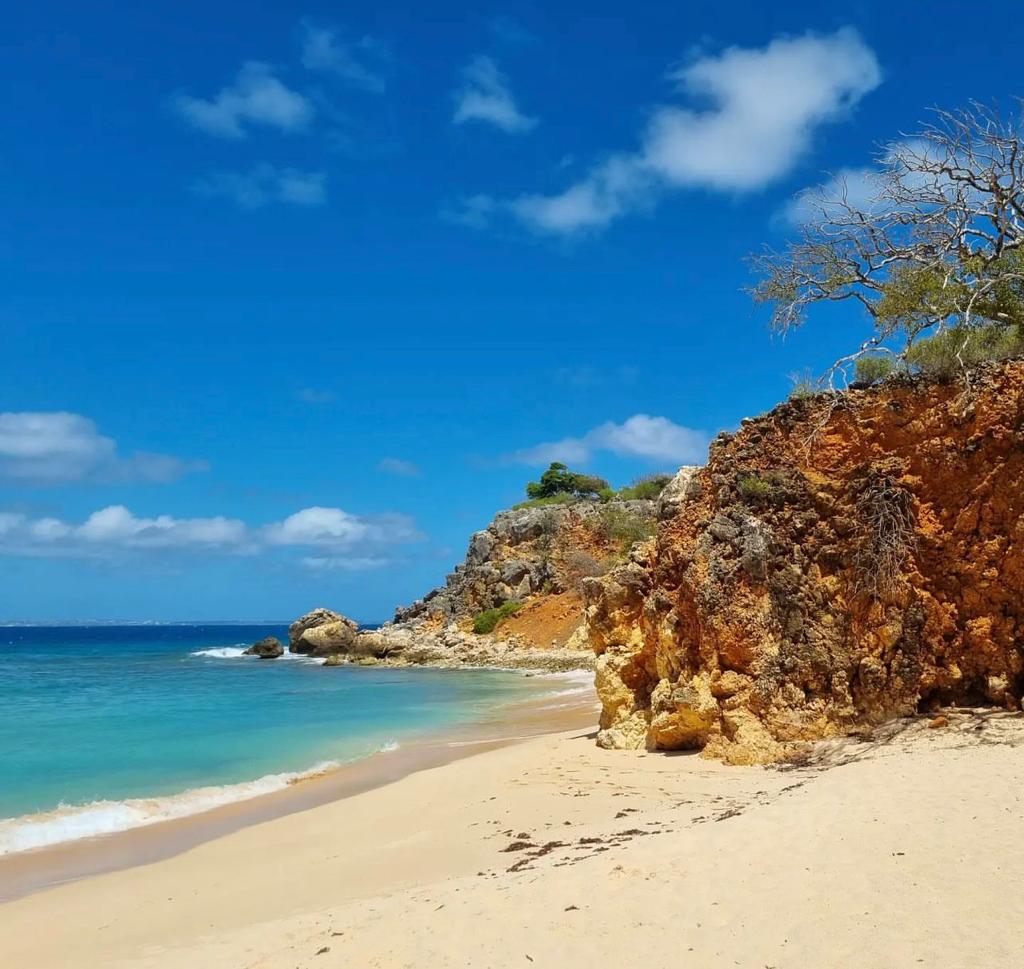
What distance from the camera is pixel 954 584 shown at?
9.66 meters

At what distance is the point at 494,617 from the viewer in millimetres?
47344

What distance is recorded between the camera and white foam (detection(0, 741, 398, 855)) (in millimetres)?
10008

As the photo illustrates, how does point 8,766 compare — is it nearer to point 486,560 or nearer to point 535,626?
point 535,626

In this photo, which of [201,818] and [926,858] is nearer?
[926,858]

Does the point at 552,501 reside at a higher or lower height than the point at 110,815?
higher

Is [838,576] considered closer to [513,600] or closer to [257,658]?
[513,600]

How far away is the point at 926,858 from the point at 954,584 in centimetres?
545

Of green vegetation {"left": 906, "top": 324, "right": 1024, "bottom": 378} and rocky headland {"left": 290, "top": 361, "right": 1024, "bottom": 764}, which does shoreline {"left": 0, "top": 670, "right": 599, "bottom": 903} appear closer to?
rocky headland {"left": 290, "top": 361, "right": 1024, "bottom": 764}

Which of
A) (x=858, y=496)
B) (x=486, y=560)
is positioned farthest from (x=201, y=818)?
(x=486, y=560)

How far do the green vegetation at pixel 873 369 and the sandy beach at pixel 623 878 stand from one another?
4.47 m

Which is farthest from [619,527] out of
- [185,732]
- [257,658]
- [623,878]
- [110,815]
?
[623,878]

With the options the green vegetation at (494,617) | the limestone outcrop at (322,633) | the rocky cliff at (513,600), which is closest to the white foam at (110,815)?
the rocky cliff at (513,600)

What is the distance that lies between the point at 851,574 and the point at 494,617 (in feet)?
126

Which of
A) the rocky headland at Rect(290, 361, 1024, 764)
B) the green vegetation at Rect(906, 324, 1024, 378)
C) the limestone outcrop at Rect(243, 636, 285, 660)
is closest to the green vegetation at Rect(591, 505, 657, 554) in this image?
the limestone outcrop at Rect(243, 636, 285, 660)
